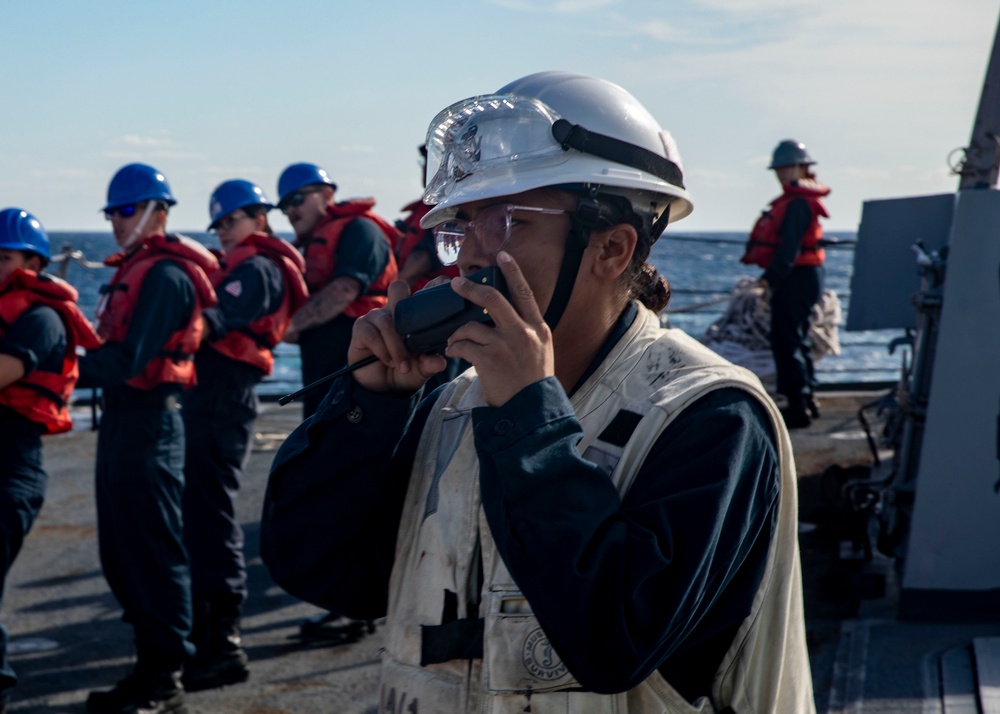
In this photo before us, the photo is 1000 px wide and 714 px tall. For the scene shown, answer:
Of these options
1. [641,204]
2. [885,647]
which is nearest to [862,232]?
[885,647]

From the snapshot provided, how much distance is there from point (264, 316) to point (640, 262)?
4160 mm

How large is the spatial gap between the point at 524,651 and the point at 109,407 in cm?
398

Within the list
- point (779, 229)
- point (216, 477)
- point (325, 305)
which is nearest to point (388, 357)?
point (216, 477)

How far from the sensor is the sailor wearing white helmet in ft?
5.28

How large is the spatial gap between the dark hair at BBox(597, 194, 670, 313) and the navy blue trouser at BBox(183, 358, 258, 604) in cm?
392

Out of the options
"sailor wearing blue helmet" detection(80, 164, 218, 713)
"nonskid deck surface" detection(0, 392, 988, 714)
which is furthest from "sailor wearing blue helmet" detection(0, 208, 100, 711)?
"nonskid deck surface" detection(0, 392, 988, 714)

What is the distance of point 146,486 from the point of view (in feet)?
16.6

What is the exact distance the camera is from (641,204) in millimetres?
1989

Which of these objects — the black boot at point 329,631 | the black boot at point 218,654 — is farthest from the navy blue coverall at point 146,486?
the black boot at point 329,631

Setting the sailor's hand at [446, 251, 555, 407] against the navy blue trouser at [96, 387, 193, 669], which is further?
the navy blue trouser at [96, 387, 193, 669]

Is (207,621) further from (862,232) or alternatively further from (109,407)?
(862,232)

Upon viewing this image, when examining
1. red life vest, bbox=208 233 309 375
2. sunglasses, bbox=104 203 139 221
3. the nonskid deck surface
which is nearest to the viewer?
the nonskid deck surface

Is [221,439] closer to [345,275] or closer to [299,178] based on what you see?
→ [345,275]

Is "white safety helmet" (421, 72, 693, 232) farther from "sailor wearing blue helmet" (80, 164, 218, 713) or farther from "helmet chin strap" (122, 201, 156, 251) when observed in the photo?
"helmet chin strap" (122, 201, 156, 251)
